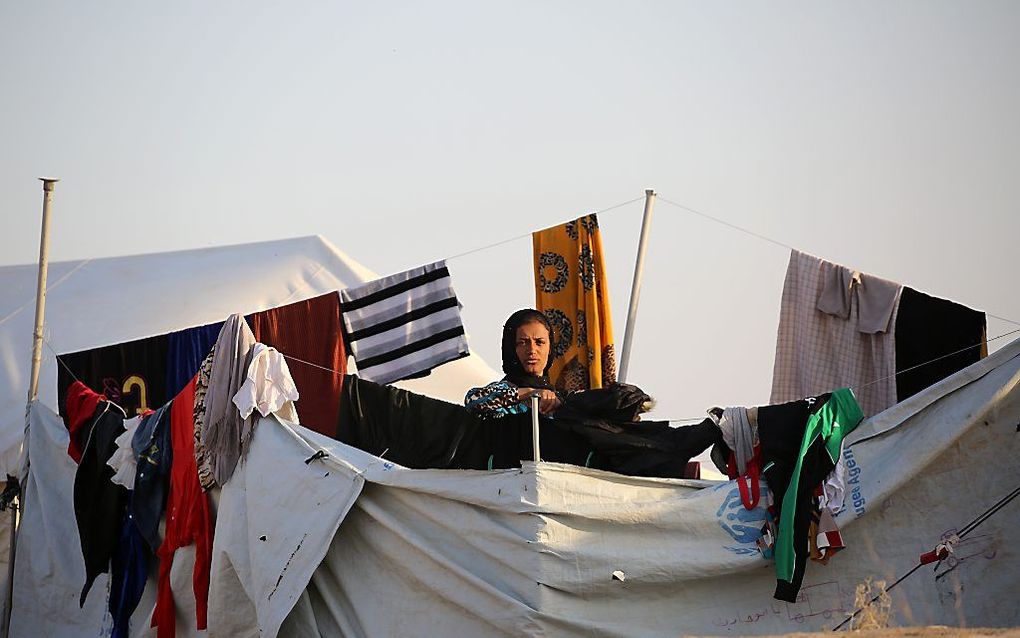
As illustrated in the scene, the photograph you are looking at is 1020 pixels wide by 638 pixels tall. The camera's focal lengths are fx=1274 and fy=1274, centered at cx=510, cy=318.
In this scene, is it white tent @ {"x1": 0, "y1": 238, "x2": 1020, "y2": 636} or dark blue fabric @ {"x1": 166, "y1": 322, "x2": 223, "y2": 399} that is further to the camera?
dark blue fabric @ {"x1": 166, "y1": 322, "x2": 223, "y2": 399}

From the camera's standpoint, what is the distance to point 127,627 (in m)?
6.73

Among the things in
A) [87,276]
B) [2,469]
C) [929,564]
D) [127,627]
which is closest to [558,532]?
[929,564]

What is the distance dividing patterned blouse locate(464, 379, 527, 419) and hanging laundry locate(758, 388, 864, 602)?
1.16 m

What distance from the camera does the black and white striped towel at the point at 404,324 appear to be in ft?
25.6

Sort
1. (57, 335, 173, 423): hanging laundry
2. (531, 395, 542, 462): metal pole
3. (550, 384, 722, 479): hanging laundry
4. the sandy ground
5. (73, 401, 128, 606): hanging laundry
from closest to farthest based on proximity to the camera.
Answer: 1. the sandy ground
2. (531, 395, 542, 462): metal pole
3. (550, 384, 722, 479): hanging laundry
4. (73, 401, 128, 606): hanging laundry
5. (57, 335, 173, 423): hanging laundry

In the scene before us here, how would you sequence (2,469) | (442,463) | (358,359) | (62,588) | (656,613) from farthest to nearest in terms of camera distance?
(2,469)
(358,359)
(62,588)
(442,463)
(656,613)

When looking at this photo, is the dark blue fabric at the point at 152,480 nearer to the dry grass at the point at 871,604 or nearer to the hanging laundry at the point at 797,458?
the hanging laundry at the point at 797,458

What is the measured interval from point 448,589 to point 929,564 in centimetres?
188

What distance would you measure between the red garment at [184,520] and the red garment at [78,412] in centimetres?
85

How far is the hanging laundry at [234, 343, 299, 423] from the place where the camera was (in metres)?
6.02

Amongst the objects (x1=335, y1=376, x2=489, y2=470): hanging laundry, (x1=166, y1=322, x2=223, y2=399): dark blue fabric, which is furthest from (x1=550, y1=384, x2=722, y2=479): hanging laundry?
(x1=166, y1=322, x2=223, y2=399): dark blue fabric

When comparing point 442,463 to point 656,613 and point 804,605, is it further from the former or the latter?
point 804,605

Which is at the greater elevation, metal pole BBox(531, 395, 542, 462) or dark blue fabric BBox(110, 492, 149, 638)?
metal pole BBox(531, 395, 542, 462)

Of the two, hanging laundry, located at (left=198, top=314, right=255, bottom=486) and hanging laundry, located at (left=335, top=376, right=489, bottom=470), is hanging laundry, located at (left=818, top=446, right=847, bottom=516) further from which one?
hanging laundry, located at (left=198, top=314, right=255, bottom=486)
